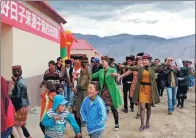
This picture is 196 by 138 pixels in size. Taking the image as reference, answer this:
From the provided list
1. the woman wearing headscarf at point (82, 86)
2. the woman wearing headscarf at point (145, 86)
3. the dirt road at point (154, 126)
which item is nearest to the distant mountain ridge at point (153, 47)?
the dirt road at point (154, 126)

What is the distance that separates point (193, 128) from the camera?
33.1 feet

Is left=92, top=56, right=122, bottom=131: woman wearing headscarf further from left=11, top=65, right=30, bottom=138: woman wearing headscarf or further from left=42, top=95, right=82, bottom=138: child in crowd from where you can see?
left=42, top=95, right=82, bottom=138: child in crowd

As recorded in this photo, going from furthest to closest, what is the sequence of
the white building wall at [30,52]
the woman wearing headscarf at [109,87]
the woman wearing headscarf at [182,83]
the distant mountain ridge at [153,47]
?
the distant mountain ridge at [153,47] → the woman wearing headscarf at [182,83] → the white building wall at [30,52] → the woman wearing headscarf at [109,87]

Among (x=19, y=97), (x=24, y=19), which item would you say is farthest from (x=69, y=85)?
(x=19, y=97)

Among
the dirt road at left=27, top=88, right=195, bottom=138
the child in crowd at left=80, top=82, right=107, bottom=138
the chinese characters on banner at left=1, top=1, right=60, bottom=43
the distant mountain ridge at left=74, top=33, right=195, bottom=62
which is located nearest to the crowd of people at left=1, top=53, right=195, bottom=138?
the child in crowd at left=80, top=82, right=107, bottom=138

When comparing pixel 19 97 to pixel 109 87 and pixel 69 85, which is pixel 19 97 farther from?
pixel 69 85

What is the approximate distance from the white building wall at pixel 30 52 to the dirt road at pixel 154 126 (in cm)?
156

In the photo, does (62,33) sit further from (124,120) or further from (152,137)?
(152,137)

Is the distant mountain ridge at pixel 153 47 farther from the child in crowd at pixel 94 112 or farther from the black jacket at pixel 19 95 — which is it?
the child in crowd at pixel 94 112

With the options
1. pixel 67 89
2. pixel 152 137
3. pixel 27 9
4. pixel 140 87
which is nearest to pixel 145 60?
pixel 140 87

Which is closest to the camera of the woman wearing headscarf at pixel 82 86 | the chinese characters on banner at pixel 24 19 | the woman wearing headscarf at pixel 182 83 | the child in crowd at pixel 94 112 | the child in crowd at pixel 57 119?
the child in crowd at pixel 57 119

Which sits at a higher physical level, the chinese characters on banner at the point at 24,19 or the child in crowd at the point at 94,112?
the chinese characters on banner at the point at 24,19

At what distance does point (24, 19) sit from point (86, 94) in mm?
3881

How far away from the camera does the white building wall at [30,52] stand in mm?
10382
